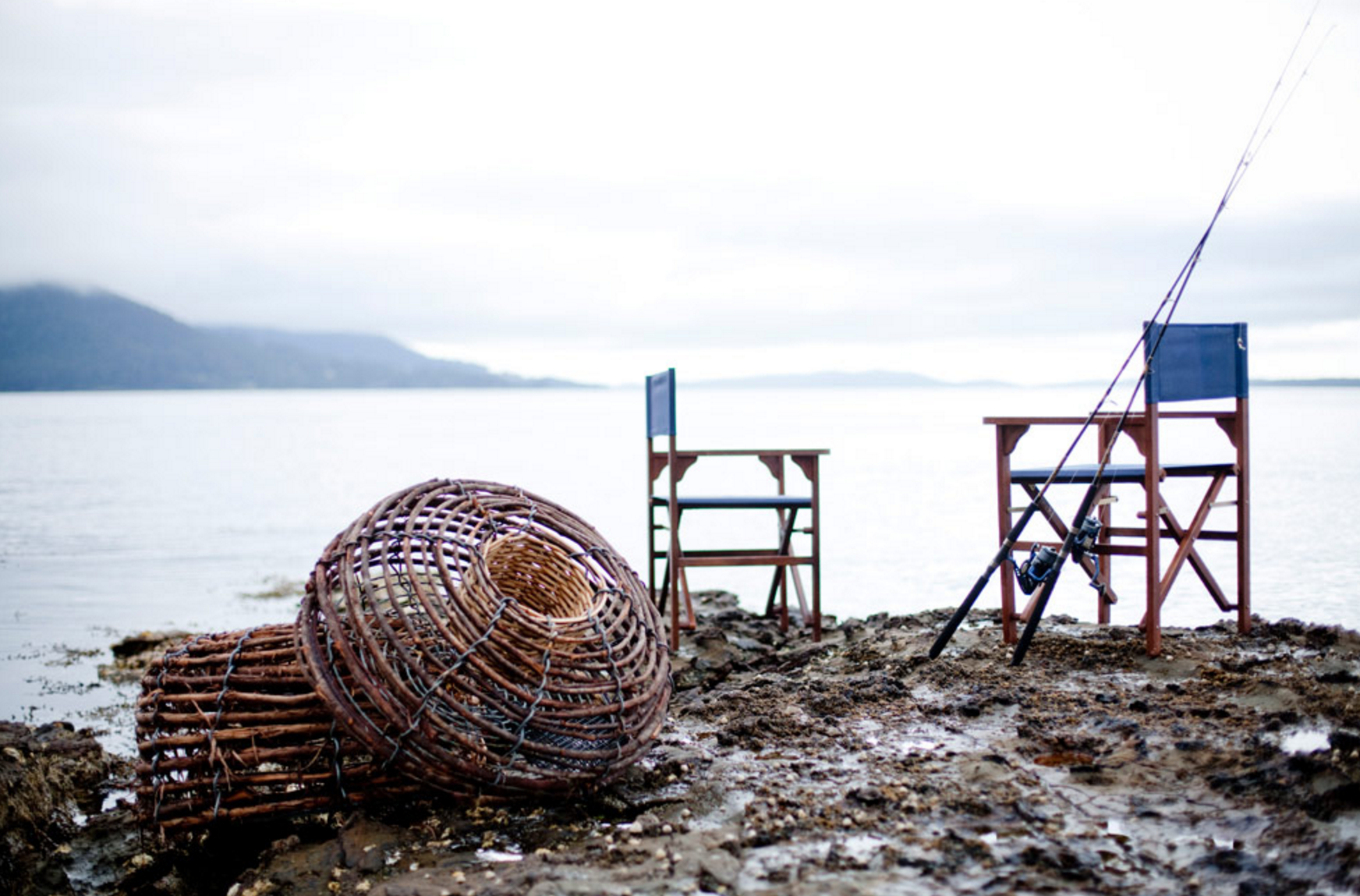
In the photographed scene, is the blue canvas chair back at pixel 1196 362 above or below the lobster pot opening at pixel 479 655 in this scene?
above

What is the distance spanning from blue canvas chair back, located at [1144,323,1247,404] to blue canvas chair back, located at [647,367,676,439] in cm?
280

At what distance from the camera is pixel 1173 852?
3.27 metres

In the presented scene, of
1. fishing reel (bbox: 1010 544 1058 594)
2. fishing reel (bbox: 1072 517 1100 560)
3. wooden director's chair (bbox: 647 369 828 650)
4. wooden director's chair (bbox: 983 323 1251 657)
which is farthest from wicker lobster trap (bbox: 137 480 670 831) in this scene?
wooden director's chair (bbox: 647 369 828 650)

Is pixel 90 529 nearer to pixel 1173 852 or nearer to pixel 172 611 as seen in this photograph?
pixel 172 611

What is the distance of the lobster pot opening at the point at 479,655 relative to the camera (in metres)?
3.96

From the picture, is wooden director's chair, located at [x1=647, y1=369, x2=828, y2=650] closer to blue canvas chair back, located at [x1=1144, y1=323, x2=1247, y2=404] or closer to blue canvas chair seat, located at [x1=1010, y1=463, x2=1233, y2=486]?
blue canvas chair seat, located at [x1=1010, y1=463, x2=1233, y2=486]

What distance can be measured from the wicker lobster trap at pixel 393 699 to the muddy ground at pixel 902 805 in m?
0.16

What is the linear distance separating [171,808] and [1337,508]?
17.9m

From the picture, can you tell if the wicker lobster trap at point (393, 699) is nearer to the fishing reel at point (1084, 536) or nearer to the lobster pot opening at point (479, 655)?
the lobster pot opening at point (479, 655)

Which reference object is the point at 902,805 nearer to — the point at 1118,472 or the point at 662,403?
the point at 1118,472

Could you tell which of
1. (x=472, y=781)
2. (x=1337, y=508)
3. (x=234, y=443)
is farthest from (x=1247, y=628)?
(x=234, y=443)

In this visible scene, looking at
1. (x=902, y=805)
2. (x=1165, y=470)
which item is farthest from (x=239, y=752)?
(x=1165, y=470)

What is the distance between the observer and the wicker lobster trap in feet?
13.0

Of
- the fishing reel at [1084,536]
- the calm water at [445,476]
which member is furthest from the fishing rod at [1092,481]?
the calm water at [445,476]
